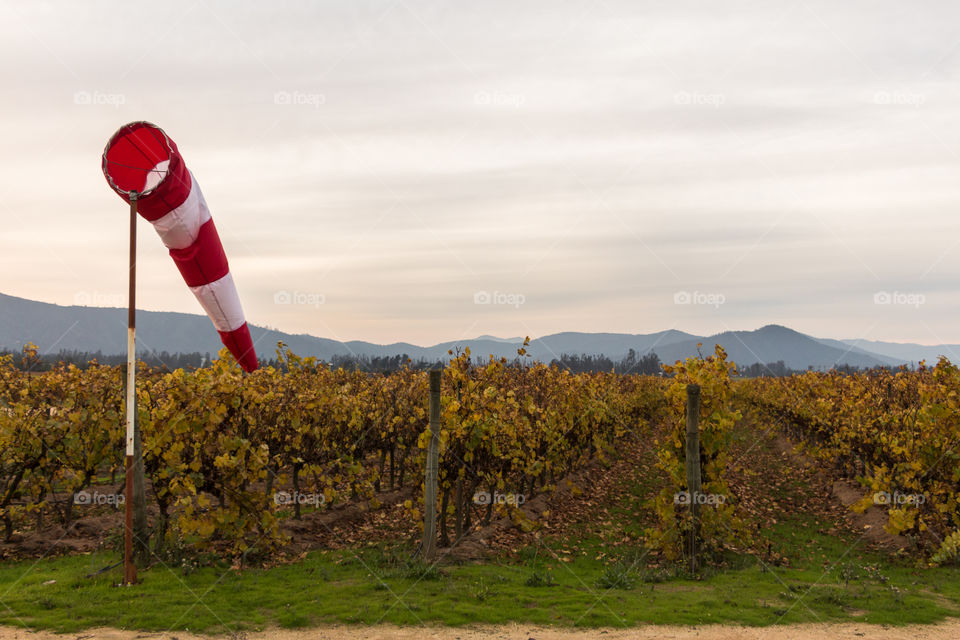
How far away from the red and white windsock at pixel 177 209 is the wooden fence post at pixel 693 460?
7869 millimetres

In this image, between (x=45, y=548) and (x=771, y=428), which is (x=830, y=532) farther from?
(x=771, y=428)

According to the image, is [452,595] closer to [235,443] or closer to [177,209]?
[235,443]

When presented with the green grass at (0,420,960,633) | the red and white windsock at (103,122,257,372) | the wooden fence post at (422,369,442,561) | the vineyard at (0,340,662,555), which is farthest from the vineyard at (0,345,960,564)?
the red and white windsock at (103,122,257,372)

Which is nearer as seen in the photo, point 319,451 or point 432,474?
point 432,474

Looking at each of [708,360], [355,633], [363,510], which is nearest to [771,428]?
[708,360]

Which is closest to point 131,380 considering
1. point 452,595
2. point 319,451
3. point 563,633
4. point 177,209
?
point 177,209

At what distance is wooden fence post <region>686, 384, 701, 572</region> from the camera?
395 inches

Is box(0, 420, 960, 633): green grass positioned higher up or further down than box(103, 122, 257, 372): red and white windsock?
further down

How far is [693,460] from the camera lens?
33.2ft

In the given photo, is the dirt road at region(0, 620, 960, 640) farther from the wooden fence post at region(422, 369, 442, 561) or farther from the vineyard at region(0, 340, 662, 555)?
the wooden fence post at region(422, 369, 442, 561)

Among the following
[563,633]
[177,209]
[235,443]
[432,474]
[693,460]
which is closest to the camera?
[563,633]

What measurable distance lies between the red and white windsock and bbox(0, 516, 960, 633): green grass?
4158mm

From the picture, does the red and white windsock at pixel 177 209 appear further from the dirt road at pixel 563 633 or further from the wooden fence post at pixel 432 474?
the dirt road at pixel 563 633

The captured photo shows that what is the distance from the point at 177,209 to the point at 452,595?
21.2ft
